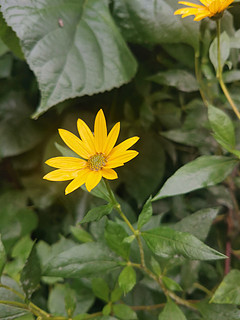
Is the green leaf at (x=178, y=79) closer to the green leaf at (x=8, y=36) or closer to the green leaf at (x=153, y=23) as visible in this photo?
the green leaf at (x=153, y=23)

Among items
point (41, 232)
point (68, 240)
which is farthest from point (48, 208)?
point (68, 240)

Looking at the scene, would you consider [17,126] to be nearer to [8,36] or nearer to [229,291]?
[8,36]

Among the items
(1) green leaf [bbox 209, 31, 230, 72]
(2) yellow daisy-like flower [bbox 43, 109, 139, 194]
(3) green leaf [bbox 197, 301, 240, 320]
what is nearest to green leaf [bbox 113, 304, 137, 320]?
(3) green leaf [bbox 197, 301, 240, 320]

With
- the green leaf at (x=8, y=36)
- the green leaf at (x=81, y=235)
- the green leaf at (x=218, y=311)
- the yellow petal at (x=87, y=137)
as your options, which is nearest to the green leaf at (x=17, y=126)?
the green leaf at (x=8, y=36)

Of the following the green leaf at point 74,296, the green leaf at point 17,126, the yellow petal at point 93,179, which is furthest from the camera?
the green leaf at point 17,126

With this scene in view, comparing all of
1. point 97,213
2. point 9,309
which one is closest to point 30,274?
point 9,309

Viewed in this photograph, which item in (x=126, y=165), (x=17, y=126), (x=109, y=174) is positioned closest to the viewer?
(x=109, y=174)
